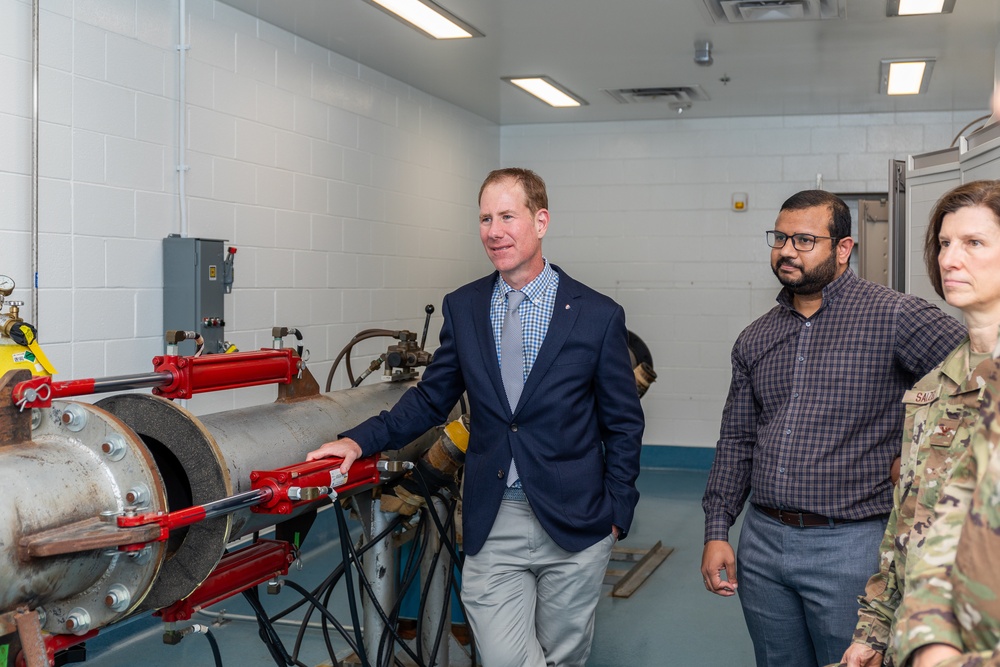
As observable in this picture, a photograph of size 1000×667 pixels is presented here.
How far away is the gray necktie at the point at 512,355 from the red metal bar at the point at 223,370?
20.5 inches

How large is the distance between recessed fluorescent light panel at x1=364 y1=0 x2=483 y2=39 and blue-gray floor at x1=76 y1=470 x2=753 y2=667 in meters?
2.53

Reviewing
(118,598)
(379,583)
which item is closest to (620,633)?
(379,583)

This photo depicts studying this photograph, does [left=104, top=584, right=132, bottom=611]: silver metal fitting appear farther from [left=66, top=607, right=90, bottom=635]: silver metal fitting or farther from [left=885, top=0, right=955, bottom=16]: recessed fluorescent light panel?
[left=885, top=0, right=955, bottom=16]: recessed fluorescent light panel

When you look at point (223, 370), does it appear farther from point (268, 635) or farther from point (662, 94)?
point (662, 94)

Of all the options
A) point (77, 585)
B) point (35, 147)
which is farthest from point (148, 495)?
point (35, 147)

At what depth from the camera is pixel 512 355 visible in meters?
2.38

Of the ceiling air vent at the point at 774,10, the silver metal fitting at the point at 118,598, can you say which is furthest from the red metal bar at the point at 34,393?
the ceiling air vent at the point at 774,10

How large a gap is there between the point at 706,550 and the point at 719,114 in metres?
5.34

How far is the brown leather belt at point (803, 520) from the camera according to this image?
82.7 inches

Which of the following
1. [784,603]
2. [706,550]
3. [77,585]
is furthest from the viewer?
[706,550]

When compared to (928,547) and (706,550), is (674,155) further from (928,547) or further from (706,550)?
(928,547)

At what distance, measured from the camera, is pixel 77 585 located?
1.64 meters

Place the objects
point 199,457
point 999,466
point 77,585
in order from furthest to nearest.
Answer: point 199,457, point 77,585, point 999,466

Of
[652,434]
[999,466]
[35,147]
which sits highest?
[35,147]
